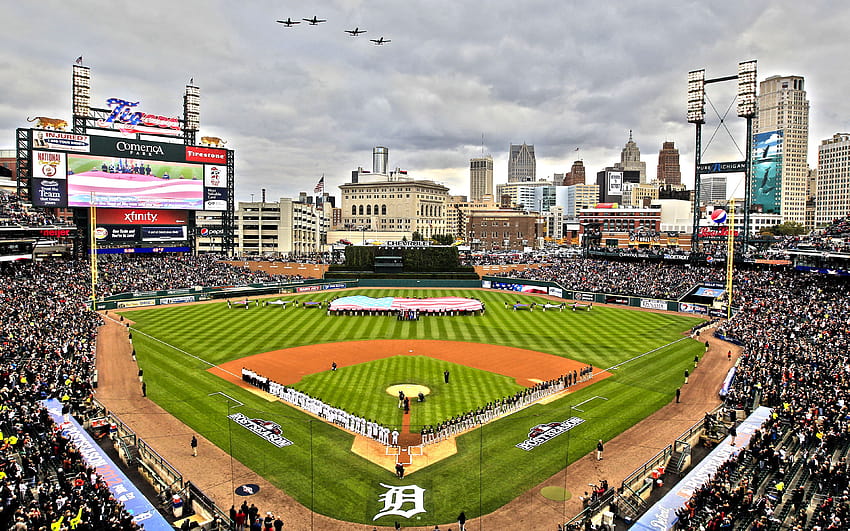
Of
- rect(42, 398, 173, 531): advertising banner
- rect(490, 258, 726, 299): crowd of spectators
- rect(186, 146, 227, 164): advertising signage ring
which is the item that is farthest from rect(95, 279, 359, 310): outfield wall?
rect(42, 398, 173, 531): advertising banner

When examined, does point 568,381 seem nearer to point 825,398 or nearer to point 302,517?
point 825,398

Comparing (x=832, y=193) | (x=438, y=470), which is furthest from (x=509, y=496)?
(x=832, y=193)

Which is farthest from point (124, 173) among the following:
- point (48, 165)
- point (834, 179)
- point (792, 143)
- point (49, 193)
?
point (792, 143)

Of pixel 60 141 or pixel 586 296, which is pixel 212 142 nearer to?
pixel 60 141

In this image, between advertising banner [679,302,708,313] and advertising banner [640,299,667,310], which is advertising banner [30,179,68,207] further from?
advertising banner [679,302,708,313]

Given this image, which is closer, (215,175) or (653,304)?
(653,304)
